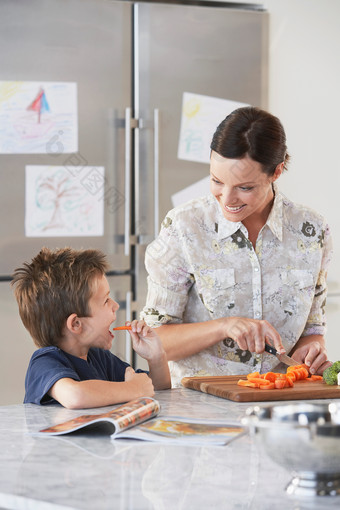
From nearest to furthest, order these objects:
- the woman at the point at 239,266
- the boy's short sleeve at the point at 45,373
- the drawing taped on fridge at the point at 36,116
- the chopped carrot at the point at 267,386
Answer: the boy's short sleeve at the point at 45,373
the chopped carrot at the point at 267,386
the woman at the point at 239,266
the drawing taped on fridge at the point at 36,116

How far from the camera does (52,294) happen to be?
1865 millimetres

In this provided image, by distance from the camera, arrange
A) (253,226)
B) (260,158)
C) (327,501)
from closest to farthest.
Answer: (327,501), (260,158), (253,226)

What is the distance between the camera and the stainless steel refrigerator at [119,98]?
9.86 ft

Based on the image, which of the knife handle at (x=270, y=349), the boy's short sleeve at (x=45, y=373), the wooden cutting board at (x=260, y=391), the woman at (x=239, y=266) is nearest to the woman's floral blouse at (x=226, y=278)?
the woman at (x=239, y=266)

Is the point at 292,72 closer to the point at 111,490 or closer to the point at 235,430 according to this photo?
the point at 235,430

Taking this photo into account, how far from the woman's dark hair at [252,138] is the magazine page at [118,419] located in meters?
0.77

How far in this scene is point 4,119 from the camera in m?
2.98

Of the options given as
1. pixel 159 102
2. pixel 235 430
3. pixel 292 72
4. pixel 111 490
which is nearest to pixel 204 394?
pixel 235 430

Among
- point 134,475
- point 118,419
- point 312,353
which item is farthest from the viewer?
point 312,353

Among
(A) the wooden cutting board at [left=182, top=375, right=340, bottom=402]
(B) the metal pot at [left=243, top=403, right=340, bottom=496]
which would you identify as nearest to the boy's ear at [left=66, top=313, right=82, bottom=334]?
(A) the wooden cutting board at [left=182, top=375, right=340, bottom=402]

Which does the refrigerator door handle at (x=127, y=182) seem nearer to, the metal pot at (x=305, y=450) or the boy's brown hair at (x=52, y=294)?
the boy's brown hair at (x=52, y=294)

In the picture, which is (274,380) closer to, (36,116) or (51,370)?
(51,370)

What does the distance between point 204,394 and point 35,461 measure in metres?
0.69

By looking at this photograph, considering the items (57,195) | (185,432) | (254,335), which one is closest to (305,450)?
(185,432)
